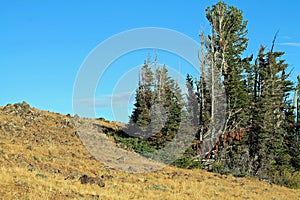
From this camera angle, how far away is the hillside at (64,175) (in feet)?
58.6

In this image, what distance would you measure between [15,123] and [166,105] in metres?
17.1

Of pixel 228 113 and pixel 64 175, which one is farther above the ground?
pixel 228 113

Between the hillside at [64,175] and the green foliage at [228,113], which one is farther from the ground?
the green foliage at [228,113]

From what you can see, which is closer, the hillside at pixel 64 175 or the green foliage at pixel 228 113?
the hillside at pixel 64 175

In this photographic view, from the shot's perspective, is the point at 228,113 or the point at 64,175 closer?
the point at 64,175

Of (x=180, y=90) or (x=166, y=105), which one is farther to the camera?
(x=180, y=90)

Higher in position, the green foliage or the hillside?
the green foliage

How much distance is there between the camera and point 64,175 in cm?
2409

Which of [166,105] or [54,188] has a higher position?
[166,105]

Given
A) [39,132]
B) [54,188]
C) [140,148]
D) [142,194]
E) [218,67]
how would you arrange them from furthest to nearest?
[218,67], [140,148], [39,132], [142,194], [54,188]

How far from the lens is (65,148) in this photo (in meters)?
35.8

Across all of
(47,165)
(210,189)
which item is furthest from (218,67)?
(47,165)

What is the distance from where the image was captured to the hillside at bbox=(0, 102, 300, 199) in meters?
17.9

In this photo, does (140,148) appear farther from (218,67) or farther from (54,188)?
(54,188)
